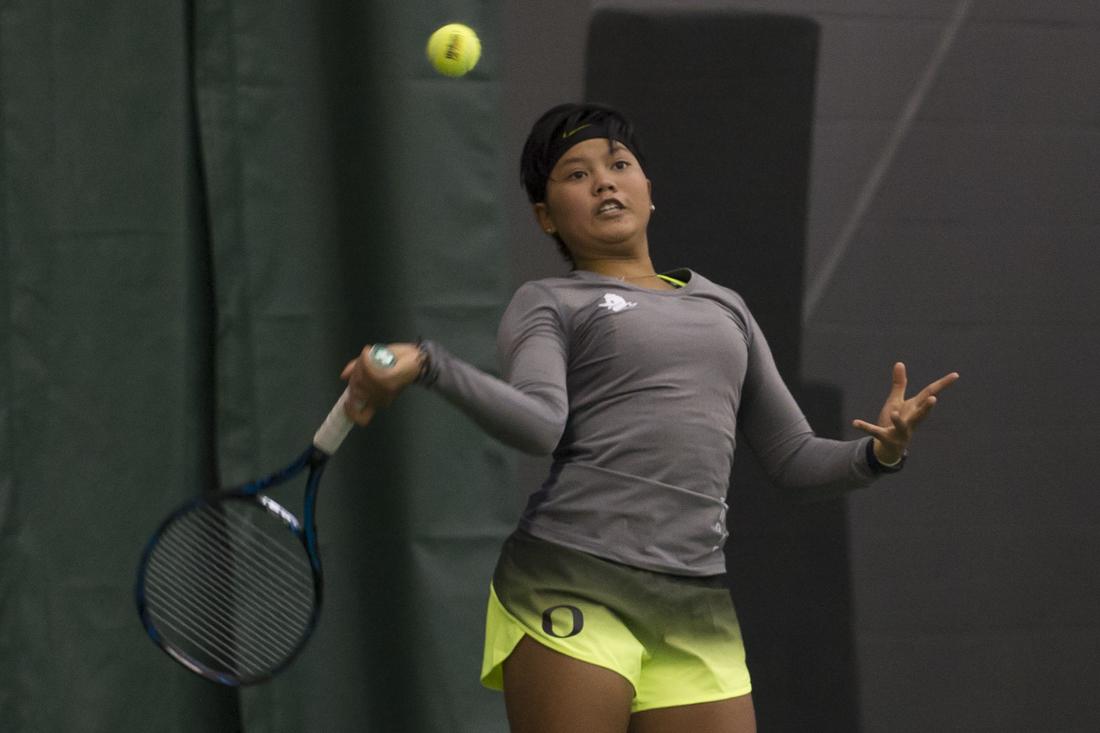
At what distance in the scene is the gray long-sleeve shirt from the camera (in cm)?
182

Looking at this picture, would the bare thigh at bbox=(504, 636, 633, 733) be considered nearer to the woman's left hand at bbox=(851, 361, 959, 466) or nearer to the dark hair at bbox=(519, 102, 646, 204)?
the woman's left hand at bbox=(851, 361, 959, 466)

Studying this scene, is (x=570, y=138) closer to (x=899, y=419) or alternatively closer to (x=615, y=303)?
(x=615, y=303)

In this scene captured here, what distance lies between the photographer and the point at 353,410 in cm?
170

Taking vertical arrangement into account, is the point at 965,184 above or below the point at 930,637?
above

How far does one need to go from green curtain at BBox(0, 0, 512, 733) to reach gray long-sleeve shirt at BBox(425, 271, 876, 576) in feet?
2.45

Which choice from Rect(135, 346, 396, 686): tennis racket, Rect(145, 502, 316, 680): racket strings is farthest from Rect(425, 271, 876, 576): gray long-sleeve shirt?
Rect(145, 502, 316, 680): racket strings

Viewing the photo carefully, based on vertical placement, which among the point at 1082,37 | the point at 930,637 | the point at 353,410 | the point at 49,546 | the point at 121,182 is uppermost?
the point at 1082,37

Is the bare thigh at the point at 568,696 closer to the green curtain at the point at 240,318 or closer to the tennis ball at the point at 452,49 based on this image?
the green curtain at the point at 240,318

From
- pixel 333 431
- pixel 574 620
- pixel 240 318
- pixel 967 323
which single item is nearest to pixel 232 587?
pixel 240 318

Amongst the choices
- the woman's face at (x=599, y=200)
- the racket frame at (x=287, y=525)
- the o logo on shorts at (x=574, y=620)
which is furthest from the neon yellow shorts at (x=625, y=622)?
the woman's face at (x=599, y=200)

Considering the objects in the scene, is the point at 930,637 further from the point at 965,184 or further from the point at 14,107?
the point at 14,107

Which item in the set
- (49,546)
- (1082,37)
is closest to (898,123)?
(1082,37)

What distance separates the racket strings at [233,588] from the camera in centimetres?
231

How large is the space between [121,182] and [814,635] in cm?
167
